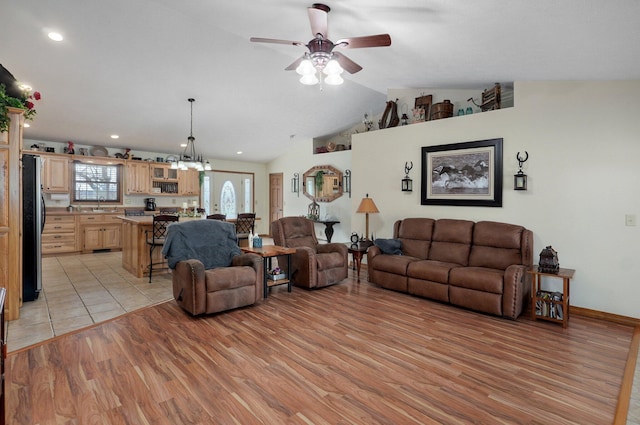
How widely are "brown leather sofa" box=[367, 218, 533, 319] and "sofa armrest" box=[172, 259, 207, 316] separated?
92.3 inches

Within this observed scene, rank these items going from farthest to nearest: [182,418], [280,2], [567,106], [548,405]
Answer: [567,106] → [280,2] → [548,405] → [182,418]

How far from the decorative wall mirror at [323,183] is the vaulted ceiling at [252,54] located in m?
1.68

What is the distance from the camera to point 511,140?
13.8 feet

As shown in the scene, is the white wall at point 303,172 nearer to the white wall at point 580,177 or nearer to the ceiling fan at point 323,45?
the white wall at point 580,177

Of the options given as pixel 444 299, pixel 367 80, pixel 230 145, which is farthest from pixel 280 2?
pixel 230 145

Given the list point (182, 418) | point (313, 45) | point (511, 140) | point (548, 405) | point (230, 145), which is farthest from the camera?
point (230, 145)

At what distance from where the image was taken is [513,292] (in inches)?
137

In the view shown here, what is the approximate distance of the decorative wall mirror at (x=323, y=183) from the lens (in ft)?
27.1

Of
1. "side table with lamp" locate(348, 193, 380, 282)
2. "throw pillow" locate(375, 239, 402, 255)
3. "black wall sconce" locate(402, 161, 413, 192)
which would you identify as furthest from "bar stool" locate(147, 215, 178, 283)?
"black wall sconce" locate(402, 161, 413, 192)

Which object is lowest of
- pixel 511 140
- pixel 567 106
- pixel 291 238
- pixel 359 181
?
pixel 291 238

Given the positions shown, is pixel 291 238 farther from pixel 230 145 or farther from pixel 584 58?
pixel 230 145

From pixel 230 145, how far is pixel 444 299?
654 centimetres

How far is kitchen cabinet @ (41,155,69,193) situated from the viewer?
6.86m

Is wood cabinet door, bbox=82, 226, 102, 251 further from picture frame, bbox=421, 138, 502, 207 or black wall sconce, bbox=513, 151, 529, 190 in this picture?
black wall sconce, bbox=513, 151, 529, 190
